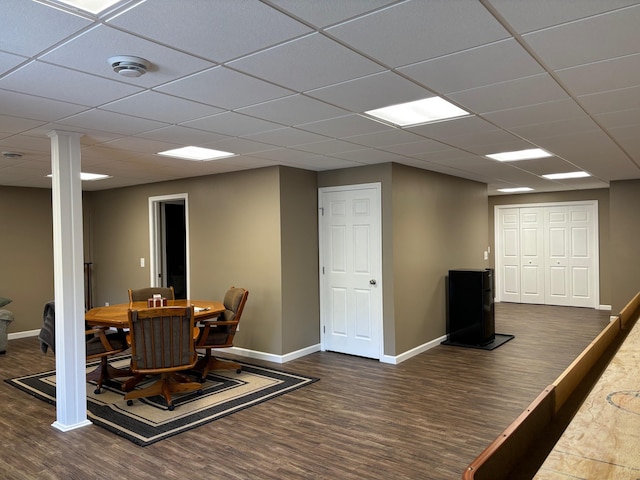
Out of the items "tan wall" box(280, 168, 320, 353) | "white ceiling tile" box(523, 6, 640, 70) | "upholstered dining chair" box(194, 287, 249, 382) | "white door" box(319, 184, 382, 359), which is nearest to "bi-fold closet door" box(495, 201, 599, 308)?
"white door" box(319, 184, 382, 359)

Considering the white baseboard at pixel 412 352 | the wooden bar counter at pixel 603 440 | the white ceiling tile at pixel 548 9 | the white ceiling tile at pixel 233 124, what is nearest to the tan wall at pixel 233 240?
the white baseboard at pixel 412 352

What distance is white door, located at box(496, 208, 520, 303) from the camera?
10094mm

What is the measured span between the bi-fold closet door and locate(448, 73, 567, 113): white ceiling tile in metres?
7.32

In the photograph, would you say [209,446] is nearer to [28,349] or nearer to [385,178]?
[385,178]

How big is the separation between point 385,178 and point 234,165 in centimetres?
177

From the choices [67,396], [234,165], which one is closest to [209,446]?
[67,396]

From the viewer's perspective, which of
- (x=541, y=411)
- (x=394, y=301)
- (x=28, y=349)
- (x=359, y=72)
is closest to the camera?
(x=541, y=411)

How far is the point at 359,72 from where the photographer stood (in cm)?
241

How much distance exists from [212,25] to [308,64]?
0.58 m

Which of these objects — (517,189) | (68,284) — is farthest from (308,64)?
(517,189)

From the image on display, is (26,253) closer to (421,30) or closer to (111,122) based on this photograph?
(111,122)

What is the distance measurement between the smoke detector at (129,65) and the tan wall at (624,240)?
777 cm

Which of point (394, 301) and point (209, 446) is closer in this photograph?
point (209, 446)

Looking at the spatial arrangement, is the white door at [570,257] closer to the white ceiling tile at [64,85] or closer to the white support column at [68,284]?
the white support column at [68,284]
